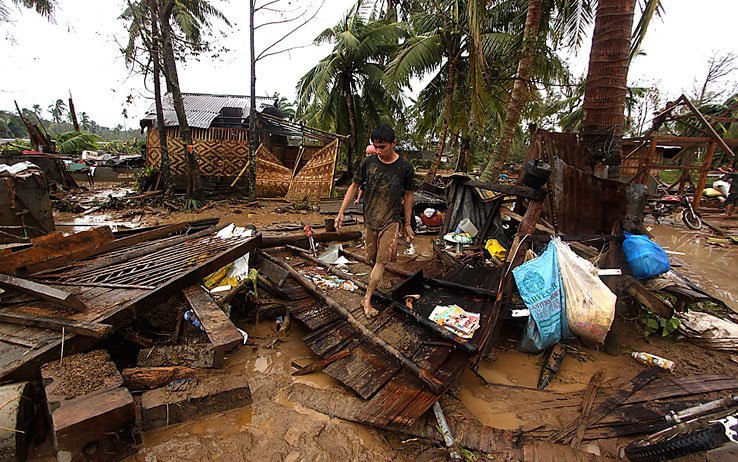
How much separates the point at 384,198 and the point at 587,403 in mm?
2514

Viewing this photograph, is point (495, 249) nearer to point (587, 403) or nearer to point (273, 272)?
point (587, 403)

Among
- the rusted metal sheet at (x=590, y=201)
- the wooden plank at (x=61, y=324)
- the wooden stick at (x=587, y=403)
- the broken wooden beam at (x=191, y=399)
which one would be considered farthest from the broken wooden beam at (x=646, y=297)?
the wooden plank at (x=61, y=324)

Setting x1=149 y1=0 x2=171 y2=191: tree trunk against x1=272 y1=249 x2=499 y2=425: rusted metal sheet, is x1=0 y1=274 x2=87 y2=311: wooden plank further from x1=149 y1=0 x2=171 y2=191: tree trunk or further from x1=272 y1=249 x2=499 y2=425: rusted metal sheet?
x1=149 y1=0 x2=171 y2=191: tree trunk

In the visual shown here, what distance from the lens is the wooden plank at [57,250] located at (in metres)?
3.13

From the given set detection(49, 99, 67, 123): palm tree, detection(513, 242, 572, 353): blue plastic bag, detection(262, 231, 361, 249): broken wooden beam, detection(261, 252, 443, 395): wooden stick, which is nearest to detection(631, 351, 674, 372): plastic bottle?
detection(513, 242, 572, 353): blue plastic bag

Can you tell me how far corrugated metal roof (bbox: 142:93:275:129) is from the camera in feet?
46.8

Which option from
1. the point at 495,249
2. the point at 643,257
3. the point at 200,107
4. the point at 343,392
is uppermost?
the point at 200,107

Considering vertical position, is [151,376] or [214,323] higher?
[214,323]

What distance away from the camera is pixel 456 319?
3139mm

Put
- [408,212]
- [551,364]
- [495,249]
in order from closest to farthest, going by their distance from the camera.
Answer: [551,364], [408,212], [495,249]

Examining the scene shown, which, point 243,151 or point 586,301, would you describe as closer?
point 586,301

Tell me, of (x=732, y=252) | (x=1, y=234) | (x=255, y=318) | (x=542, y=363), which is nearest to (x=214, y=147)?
(x=1, y=234)

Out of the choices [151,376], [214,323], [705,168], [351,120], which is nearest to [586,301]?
[214,323]

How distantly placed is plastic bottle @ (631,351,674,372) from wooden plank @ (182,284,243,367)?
373 cm
